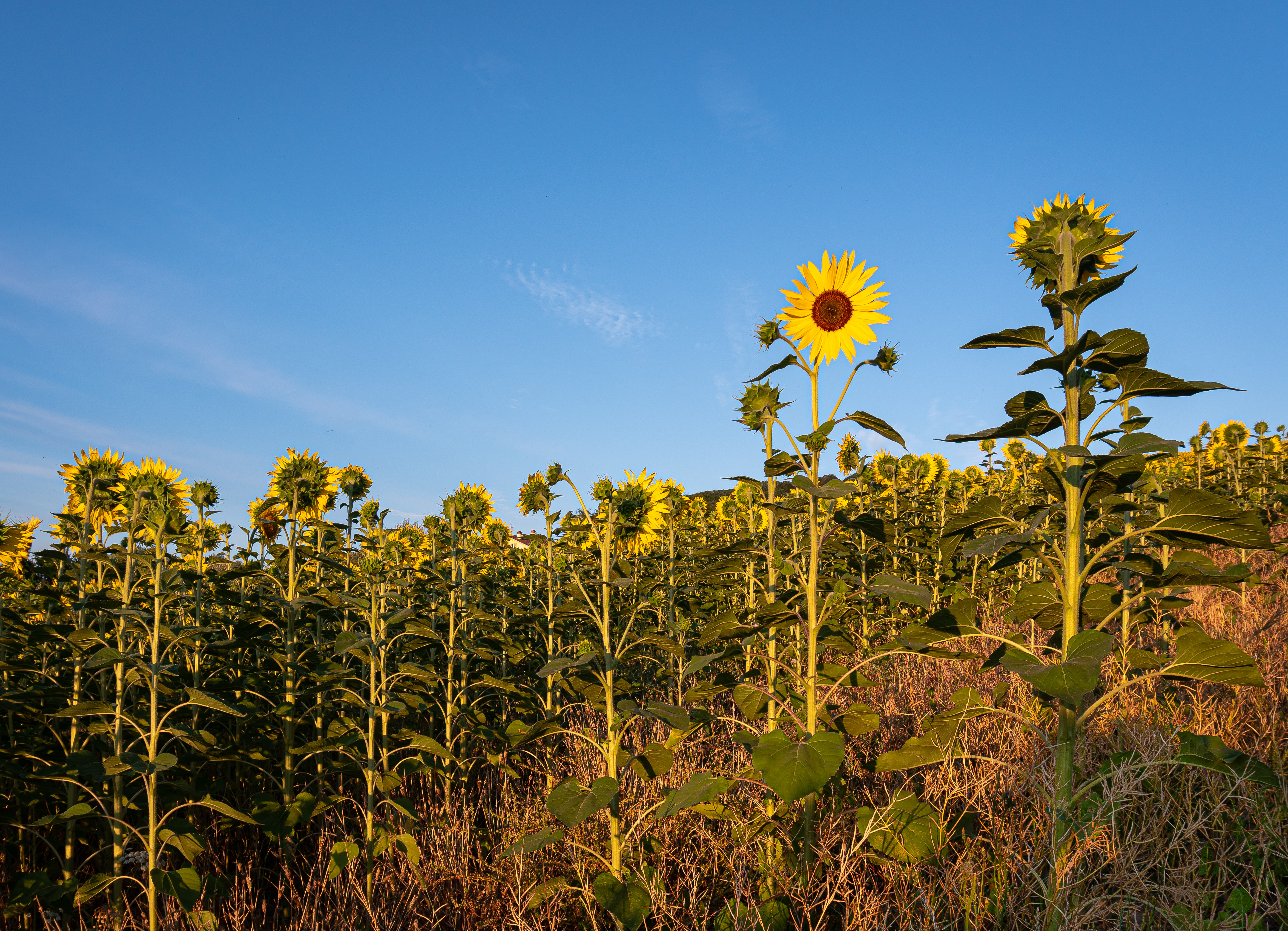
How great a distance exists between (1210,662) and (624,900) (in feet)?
6.78

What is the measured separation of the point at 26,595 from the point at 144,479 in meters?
3.28

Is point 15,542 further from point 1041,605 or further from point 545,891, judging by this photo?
point 1041,605

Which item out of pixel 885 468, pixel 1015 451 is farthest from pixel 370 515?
pixel 1015 451

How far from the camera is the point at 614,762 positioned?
251cm

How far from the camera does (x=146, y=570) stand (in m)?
3.74

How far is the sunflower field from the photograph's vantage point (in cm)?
228

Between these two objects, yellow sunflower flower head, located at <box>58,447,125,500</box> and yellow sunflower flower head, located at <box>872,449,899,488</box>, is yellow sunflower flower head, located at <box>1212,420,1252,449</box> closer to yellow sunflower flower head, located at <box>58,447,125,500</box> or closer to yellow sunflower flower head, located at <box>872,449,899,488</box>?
yellow sunflower flower head, located at <box>872,449,899,488</box>

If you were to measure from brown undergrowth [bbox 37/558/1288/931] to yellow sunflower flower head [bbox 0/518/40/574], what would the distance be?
99.4 inches

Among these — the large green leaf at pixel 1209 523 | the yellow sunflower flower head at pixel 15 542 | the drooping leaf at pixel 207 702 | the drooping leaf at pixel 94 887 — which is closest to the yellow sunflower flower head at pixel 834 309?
the large green leaf at pixel 1209 523

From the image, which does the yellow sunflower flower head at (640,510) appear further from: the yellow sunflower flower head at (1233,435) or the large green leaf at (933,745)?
the yellow sunflower flower head at (1233,435)

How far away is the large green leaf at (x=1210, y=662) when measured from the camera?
2.15 meters

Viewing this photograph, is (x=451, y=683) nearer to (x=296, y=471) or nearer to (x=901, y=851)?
(x=296, y=471)

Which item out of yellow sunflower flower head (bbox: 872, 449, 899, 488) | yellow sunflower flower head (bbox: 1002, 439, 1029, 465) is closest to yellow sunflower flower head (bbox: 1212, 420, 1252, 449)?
yellow sunflower flower head (bbox: 1002, 439, 1029, 465)

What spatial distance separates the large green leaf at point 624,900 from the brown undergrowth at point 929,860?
0.14 metres
